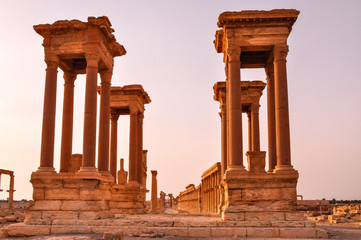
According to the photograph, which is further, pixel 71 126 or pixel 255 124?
pixel 255 124

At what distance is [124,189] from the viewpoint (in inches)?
1187

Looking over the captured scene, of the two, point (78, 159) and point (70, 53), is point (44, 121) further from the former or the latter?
point (78, 159)

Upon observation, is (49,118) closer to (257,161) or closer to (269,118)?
(257,161)

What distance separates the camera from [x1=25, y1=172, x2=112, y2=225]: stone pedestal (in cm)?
1861

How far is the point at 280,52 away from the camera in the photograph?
1995 cm

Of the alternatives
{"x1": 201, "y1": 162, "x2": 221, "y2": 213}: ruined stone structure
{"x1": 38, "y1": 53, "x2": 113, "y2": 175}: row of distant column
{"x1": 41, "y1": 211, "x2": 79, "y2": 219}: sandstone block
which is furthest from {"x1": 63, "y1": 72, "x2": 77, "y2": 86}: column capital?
{"x1": 201, "y1": 162, "x2": 221, "y2": 213}: ruined stone structure

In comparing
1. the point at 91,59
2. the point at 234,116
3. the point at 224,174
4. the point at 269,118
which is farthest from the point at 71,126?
the point at 269,118

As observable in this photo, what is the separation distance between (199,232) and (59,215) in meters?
6.56

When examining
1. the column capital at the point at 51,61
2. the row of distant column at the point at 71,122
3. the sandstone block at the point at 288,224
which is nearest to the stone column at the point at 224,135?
the row of distant column at the point at 71,122

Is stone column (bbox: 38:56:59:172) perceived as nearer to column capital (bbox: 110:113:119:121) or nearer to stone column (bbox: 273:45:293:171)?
stone column (bbox: 273:45:293:171)

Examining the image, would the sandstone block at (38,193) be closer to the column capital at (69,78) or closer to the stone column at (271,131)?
the column capital at (69,78)

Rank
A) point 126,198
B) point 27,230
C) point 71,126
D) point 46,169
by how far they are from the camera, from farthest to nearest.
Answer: point 126,198 → point 71,126 → point 46,169 → point 27,230

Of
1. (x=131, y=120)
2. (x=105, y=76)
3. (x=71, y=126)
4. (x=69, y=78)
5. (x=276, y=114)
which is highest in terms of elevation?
(x=105, y=76)

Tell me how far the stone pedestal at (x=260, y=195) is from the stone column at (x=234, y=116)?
78 cm
